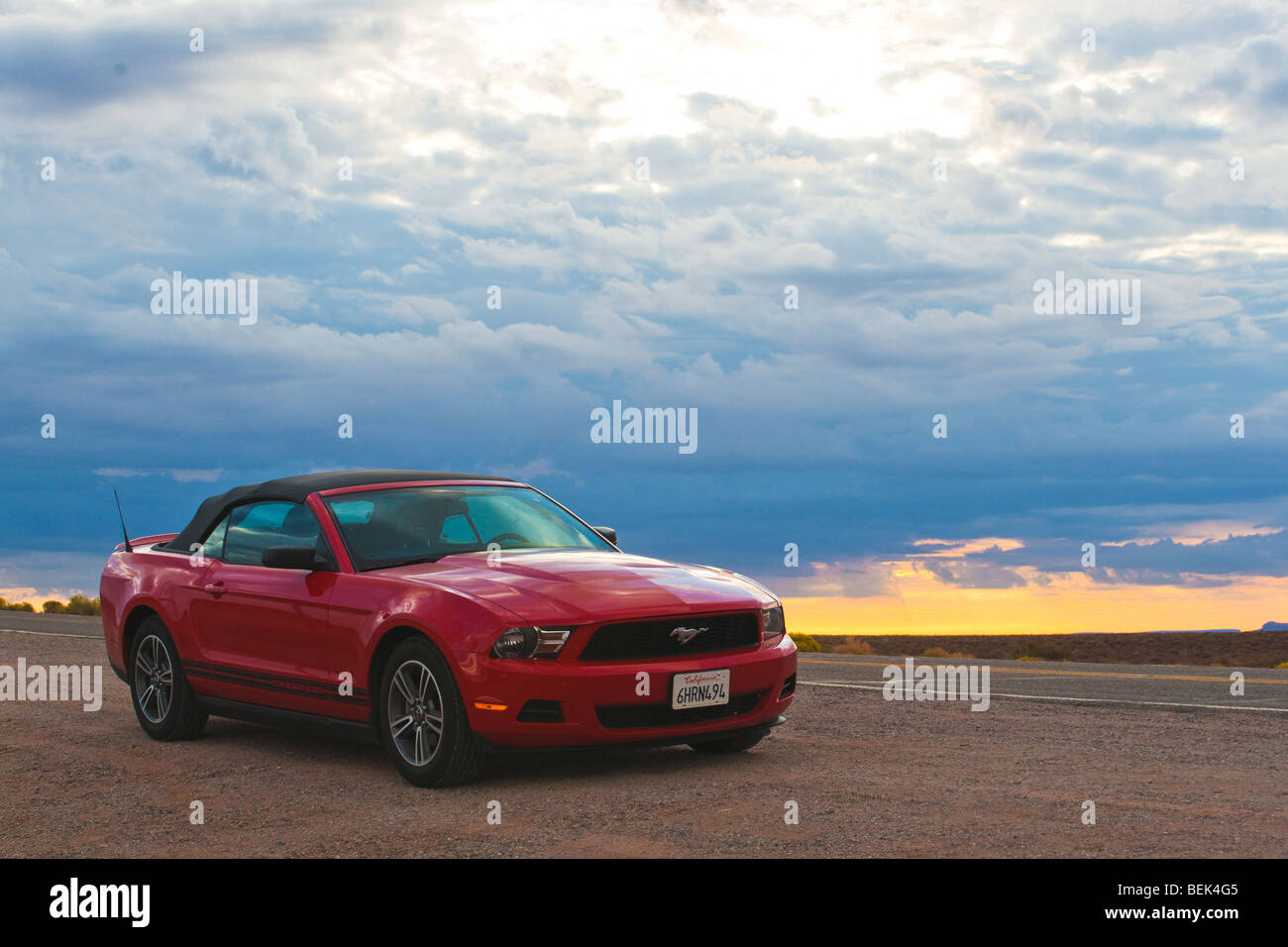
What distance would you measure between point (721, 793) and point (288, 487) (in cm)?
360

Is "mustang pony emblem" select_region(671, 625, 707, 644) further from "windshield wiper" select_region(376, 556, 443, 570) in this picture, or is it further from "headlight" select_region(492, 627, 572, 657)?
"windshield wiper" select_region(376, 556, 443, 570)

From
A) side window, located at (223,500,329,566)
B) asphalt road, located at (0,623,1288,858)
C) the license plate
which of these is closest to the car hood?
the license plate

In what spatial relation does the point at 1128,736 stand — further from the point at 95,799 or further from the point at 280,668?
the point at 95,799

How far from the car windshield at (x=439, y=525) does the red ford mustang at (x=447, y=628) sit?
0.5 inches

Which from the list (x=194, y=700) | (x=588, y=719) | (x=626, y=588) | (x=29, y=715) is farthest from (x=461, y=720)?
(x=29, y=715)

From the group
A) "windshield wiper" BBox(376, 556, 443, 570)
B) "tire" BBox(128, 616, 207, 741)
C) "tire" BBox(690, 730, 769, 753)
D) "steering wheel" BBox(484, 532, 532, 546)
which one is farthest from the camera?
"tire" BBox(128, 616, 207, 741)

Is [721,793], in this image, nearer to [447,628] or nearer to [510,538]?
[447,628]

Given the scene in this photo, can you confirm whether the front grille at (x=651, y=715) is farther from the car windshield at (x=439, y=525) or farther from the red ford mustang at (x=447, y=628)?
the car windshield at (x=439, y=525)

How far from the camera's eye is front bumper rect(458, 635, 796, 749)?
7070 millimetres

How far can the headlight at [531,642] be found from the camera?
708cm

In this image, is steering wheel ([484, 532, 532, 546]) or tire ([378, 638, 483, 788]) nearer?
tire ([378, 638, 483, 788])

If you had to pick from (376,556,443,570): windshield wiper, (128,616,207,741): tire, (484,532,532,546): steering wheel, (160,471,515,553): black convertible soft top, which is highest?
(160,471,515,553): black convertible soft top

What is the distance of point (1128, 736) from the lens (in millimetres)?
9727
